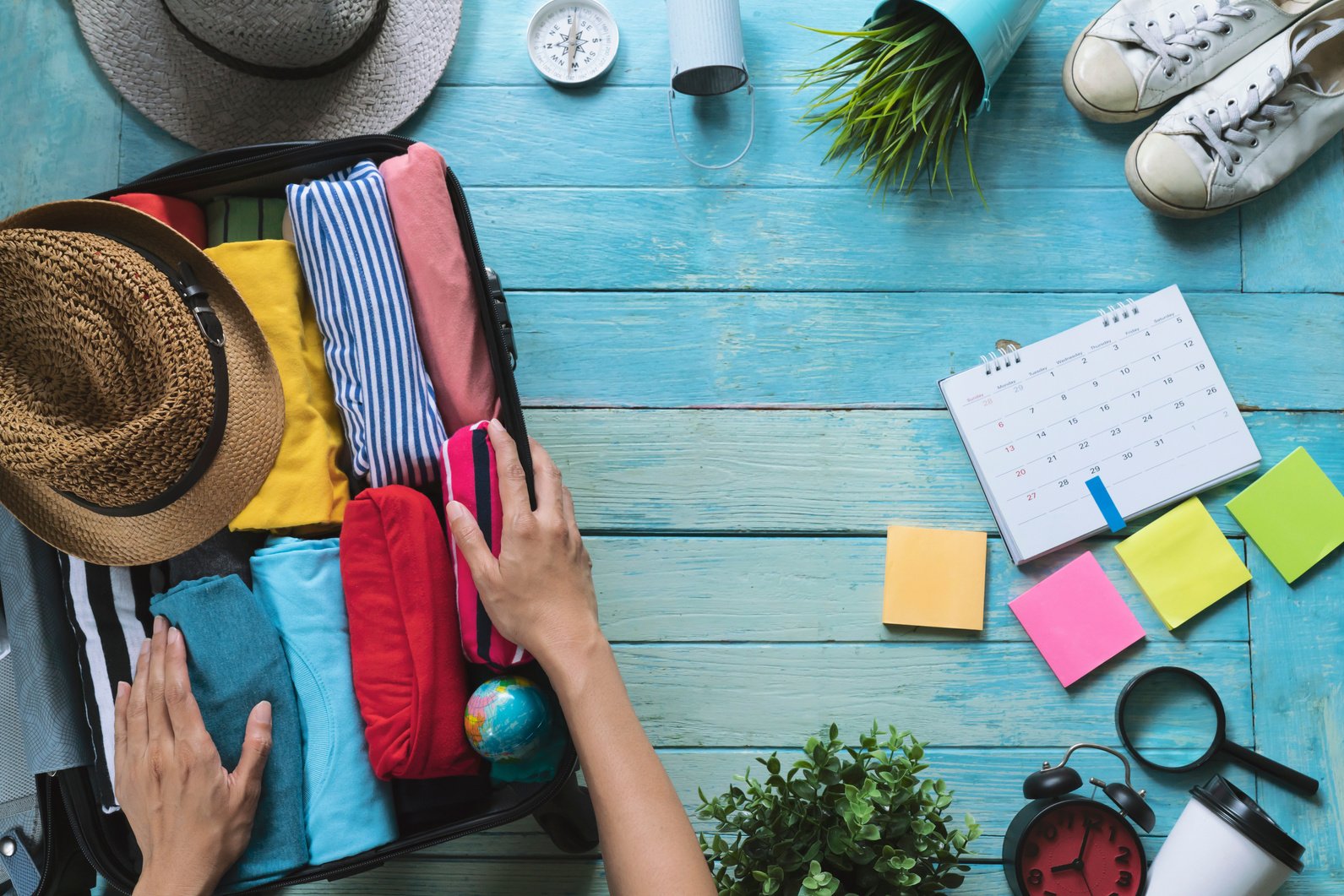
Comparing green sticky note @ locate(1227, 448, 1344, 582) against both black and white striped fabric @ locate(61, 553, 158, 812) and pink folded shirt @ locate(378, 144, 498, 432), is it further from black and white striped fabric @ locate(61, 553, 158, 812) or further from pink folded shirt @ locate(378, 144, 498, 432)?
black and white striped fabric @ locate(61, 553, 158, 812)

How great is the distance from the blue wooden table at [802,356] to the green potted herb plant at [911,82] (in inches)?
1.6

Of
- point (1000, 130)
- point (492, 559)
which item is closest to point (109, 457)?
point (492, 559)

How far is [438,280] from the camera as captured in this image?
0.90 meters

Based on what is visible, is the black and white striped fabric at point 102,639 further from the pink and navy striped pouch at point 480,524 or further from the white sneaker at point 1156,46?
the white sneaker at point 1156,46

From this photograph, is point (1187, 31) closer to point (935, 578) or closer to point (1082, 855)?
point (935, 578)

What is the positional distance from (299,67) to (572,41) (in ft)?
1.06

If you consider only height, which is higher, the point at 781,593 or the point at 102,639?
the point at 102,639

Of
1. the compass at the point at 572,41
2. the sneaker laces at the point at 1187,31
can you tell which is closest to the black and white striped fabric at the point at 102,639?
the compass at the point at 572,41

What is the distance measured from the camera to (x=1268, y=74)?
3.65 feet

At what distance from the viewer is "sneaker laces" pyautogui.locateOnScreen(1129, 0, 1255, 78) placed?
112 centimetres

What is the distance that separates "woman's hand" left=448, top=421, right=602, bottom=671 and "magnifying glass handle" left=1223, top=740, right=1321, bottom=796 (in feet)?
2.57

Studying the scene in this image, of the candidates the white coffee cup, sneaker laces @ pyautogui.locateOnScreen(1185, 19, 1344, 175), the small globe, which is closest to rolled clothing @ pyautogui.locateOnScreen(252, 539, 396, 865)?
the small globe

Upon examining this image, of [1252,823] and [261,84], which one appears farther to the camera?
[261,84]

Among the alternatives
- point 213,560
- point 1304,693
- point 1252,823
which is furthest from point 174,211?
point 1304,693
